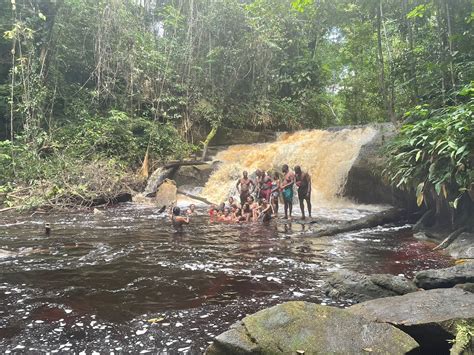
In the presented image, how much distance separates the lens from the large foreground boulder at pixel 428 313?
3412mm

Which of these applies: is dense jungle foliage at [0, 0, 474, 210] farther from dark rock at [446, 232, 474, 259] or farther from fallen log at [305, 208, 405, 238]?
dark rock at [446, 232, 474, 259]

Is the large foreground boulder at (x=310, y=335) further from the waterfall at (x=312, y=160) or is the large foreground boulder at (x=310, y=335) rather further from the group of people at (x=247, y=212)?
the waterfall at (x=312, y=160)

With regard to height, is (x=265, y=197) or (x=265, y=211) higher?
(x=265, y=197)

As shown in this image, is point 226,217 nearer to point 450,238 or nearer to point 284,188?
point 284,188

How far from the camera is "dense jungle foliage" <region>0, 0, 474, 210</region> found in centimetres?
1323

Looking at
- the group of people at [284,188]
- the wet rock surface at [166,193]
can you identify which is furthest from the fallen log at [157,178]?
the group of people at [284,188]

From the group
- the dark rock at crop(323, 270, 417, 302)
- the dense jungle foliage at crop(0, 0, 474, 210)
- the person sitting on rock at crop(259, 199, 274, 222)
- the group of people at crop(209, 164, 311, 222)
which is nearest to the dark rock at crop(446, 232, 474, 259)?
the dense jungle foliage at crop(0, 0, 474, 210)

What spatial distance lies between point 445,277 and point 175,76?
17375mm

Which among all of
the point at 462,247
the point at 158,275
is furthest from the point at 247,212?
the point at 158,275

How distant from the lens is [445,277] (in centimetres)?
496

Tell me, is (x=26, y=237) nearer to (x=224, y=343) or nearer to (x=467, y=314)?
(x=224, y=343)

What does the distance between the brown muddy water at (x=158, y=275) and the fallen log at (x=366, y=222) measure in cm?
23

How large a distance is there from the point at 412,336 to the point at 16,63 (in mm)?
17510

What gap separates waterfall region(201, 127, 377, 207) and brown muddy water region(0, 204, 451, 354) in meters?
4.58
